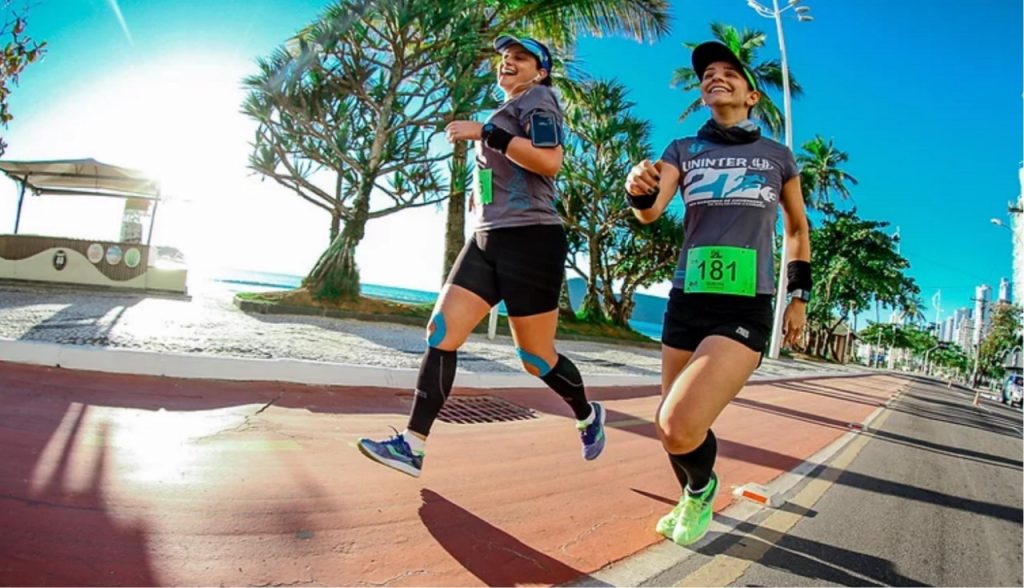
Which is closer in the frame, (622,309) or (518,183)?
(518,183)

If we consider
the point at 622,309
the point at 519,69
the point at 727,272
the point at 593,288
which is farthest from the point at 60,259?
the point at 622,309

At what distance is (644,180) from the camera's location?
2.08 meters

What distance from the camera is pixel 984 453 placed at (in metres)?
7.44

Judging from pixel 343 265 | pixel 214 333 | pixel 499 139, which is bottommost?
pixel 214 333

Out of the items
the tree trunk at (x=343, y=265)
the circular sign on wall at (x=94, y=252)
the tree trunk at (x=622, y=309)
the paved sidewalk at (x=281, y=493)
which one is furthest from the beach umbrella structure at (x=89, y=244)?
the tree trunk at (x=622, y=309)

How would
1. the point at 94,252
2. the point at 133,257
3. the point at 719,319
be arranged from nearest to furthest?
the point at 719,319 → the point at 94,252 → the point at 133,257

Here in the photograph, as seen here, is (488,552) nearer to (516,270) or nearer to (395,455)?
(395,455)

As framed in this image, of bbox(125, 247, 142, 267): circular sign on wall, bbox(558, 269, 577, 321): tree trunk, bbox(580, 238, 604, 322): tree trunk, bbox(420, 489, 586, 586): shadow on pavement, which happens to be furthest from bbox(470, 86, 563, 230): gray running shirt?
bbox(580, 238, 604, 322): tree trunk

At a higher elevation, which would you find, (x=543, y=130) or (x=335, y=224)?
(x=335, y=224)

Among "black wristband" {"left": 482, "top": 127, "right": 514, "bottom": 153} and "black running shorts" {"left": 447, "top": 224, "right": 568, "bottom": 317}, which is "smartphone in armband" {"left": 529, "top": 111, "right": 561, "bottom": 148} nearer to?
"black wristband" {"left": 482, "top": 127, "right": 514, "bottom": 153}

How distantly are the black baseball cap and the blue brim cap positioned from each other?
27.9 inches

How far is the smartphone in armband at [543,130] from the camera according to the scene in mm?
2393

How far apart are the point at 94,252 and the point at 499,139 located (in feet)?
38.4

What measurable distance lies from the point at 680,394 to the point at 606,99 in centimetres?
1915
